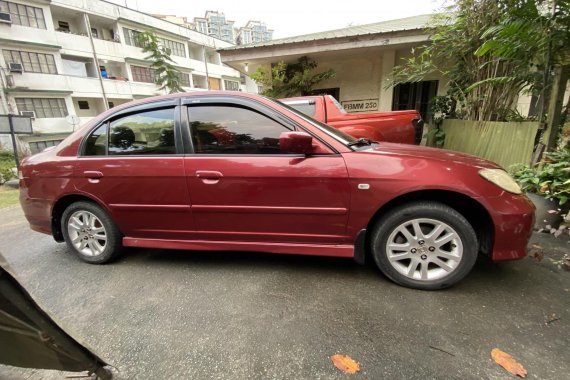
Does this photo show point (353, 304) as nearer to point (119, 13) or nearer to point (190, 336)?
point (190, 336)

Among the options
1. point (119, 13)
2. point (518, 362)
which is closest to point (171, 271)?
point (518, 362)

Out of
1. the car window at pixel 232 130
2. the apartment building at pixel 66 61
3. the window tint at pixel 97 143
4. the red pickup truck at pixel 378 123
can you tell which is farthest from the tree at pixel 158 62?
the car window at pixel 232 130

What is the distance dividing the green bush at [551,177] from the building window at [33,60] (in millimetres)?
25066

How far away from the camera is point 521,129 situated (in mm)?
4176

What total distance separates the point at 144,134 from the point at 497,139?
547 centimetres

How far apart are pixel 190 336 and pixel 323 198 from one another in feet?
4.33

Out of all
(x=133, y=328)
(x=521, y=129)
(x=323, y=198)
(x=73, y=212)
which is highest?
(x=521, y=129)

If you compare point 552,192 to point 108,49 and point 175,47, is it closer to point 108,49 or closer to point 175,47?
point 108,49

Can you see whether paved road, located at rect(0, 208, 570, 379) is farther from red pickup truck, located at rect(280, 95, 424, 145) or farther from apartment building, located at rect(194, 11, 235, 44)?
apartment building, located at rect(194, 11, 235, 44)

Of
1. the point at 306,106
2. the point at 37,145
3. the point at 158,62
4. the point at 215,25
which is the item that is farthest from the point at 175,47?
the point at 215,25

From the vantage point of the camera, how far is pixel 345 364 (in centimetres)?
151

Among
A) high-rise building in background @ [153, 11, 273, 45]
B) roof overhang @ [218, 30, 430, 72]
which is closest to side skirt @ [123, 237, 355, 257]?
roof overhang @ [218, 30, 430, 72]

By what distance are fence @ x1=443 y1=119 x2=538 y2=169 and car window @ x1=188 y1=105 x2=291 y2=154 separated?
4094mm

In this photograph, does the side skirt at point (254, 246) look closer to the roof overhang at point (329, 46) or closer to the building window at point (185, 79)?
the roof overhang at point (329, 46)
